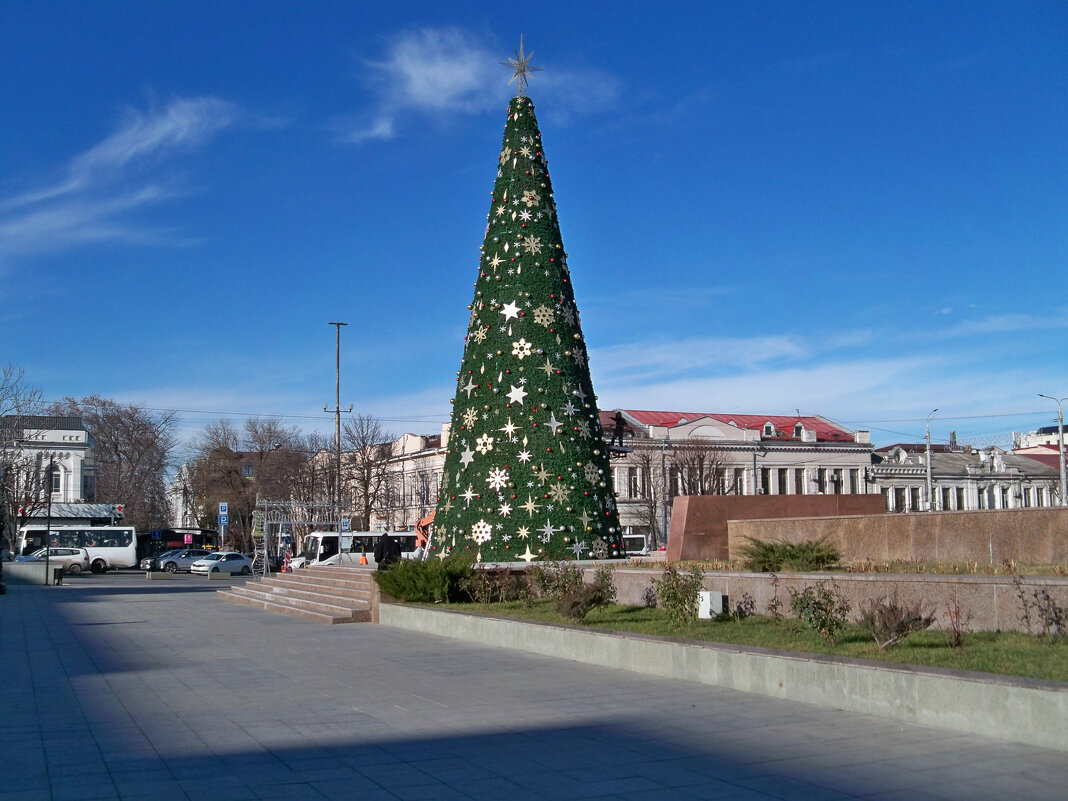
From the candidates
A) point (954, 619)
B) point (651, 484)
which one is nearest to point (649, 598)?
point (954, 619)

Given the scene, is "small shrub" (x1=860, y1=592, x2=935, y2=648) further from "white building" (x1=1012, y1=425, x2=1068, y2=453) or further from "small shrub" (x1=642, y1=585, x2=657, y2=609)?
"white building" (x1=1012, y1=425, x2=1068, y2=453)

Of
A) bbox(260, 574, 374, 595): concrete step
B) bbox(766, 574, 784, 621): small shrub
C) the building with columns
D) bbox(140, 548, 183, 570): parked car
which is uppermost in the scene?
the building with columns

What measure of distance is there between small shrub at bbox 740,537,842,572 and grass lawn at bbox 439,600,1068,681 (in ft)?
5.55

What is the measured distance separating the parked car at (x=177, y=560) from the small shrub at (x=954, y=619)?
51.2 metres

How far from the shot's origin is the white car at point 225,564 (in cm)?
5170

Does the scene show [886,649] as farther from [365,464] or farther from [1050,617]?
[365,464]

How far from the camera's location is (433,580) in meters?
17.4

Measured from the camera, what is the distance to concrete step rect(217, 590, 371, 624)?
59.6ft

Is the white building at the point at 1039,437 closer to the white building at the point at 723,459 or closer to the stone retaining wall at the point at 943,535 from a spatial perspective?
the white building at the point at 723,459

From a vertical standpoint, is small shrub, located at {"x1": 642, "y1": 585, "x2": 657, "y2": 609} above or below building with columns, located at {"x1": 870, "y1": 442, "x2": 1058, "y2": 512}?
below

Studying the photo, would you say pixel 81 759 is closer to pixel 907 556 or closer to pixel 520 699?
pixel 520 699

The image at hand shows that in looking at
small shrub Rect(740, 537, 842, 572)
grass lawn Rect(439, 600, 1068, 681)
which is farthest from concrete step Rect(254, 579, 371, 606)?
small shrub Rect(740, 537, 842, 572)

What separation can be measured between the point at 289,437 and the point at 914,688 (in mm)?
66035

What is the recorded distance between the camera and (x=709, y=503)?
63.3ft
